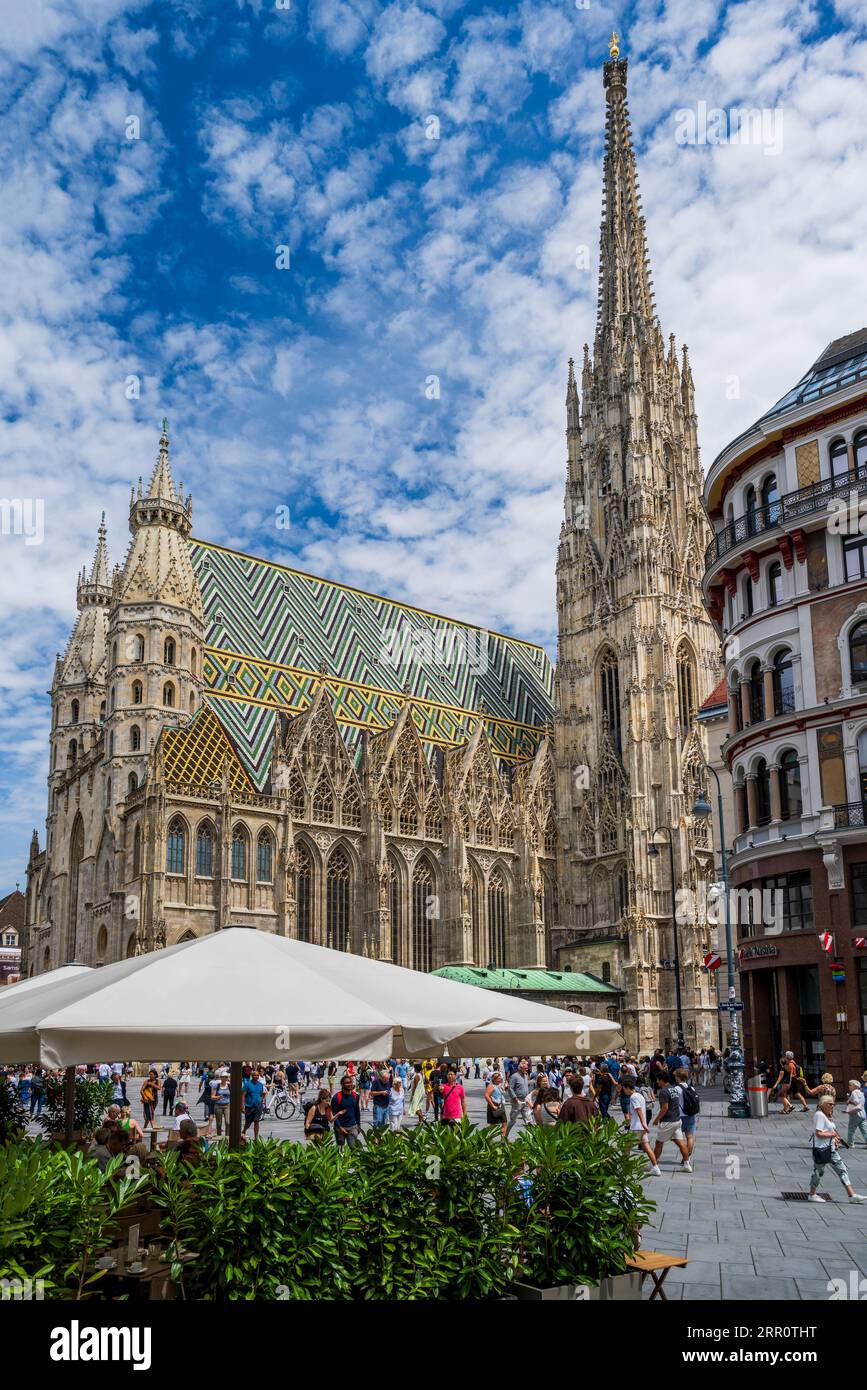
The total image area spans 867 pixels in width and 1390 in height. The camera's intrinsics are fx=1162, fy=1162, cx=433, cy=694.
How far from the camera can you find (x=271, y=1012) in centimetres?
773

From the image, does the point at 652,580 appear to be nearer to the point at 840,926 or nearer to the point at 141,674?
the point at 141,674

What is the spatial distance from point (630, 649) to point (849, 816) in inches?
1732

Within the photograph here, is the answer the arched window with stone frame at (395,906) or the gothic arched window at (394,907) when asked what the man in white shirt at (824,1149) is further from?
the gothic arched window at (394,907)

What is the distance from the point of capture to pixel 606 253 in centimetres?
8100

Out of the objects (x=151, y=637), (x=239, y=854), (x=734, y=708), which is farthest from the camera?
(x=151, y=637)

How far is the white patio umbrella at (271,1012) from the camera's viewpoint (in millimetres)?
7508

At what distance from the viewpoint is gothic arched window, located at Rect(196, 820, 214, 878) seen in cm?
5508

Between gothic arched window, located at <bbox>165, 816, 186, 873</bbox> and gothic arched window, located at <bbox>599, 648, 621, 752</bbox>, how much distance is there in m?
28.7

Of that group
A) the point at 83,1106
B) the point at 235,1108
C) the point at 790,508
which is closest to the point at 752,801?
the point at 790,508

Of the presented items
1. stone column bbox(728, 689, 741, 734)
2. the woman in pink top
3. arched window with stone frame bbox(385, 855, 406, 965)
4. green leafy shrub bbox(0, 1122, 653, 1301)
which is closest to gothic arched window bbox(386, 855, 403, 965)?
arched window with stone frame bbox(385, 855, 406, 965)

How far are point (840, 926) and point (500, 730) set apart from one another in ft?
172

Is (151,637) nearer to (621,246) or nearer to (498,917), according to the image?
(498,917)

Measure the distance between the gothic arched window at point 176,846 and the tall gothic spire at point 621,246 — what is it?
45226 millimetres
